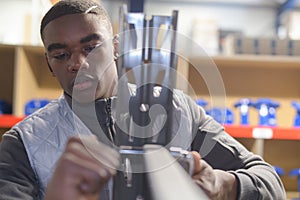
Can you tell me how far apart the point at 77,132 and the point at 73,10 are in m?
0.14

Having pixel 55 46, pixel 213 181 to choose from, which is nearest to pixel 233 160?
pixel 213 181

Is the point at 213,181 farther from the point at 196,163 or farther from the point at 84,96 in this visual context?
the point at 84,96

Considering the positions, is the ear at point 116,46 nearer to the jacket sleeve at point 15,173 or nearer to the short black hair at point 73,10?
the short black hair at point 73,10

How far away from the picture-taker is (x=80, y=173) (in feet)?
0.99

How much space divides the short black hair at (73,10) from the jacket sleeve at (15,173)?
0.16 m

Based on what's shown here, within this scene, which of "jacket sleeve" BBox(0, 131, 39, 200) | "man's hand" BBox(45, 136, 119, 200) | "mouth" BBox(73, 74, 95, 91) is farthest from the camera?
"jacket sleeve" BBox(0, 131, 39, 200)

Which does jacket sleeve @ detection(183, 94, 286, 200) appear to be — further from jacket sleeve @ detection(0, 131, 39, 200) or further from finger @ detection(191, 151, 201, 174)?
jacket sleeve @ detection(0, 131, 39, 200)

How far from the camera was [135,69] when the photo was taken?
42cm

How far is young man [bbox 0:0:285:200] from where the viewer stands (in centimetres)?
31

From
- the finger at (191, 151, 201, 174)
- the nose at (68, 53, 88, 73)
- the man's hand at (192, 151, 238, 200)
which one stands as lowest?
the man's hand at (192, 151, 238, 200)

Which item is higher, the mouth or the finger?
the mouth

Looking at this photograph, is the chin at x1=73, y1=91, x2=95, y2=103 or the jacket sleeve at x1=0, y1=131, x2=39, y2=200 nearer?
the chin at x1=73, y1=91, x2=95, y2=103

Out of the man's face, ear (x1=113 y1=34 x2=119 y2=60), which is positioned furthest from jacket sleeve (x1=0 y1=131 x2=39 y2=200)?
ear (x1=113 y1=34 x2=119 y2=60)

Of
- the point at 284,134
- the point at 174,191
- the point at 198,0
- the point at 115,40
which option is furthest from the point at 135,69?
the point at 198,0
